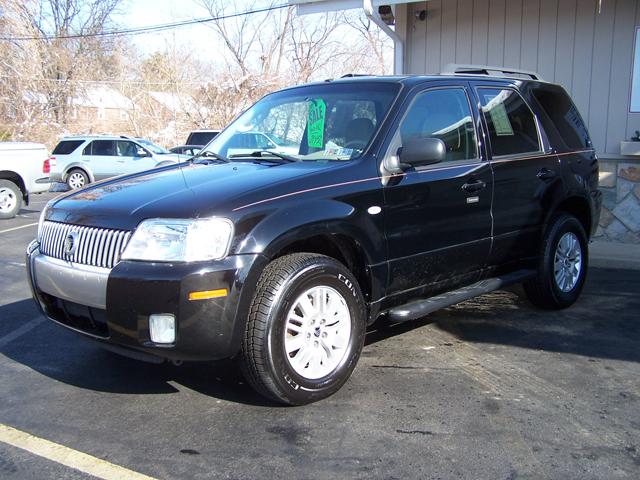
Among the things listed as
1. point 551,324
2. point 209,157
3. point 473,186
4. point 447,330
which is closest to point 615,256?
Result: point 551,324

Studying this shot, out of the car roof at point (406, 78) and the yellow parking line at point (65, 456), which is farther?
the car roof at point (406, 78)

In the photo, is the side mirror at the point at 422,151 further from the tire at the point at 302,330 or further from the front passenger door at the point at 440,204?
the tire at the point at 302,330

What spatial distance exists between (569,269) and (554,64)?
434 centimetres

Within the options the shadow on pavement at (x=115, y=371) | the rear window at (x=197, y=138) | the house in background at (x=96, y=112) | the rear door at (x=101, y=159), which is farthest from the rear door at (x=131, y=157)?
the house in background at (x=96, y=112)

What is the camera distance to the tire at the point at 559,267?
5430 millimetres

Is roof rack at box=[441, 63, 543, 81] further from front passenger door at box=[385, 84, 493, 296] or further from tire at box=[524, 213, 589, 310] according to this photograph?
tire at box=[524, 213, 589, 310]

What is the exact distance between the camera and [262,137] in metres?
4.79

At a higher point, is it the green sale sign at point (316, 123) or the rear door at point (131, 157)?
the green sale sign at point (316, 123)

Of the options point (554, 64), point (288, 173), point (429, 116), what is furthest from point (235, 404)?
point (554, 64)

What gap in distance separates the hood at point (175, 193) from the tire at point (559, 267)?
7.91 feet

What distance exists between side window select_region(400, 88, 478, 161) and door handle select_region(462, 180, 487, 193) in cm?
20

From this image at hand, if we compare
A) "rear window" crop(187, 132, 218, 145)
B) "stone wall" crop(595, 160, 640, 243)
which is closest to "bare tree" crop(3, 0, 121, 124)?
"rear window" crop(187, 132, 218, 145)

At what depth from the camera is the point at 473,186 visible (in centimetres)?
466

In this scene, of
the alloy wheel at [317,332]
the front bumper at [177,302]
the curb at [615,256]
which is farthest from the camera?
the curb at [615,256]
